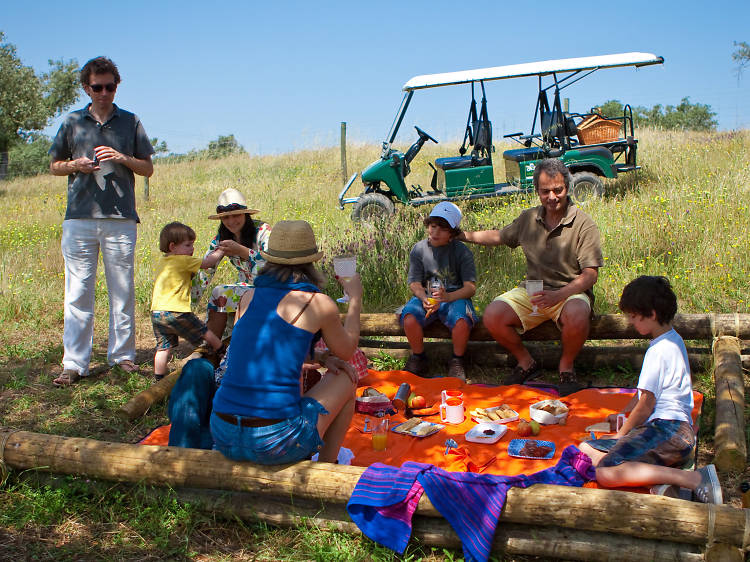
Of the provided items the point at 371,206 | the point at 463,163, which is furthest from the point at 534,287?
the point at 463,163

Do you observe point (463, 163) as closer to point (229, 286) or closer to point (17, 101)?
point (229, 286)

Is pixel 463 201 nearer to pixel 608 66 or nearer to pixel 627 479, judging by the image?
pixel 608 66

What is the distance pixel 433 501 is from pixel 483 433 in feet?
4.22

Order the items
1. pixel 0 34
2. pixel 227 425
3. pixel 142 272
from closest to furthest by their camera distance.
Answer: pixel 227 425
pixel 142 272
pixel 0 34

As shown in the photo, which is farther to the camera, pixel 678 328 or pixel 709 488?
pixel 678 328

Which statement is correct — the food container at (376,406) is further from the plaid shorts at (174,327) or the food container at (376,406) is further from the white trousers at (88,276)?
the white trousers at (88,276)

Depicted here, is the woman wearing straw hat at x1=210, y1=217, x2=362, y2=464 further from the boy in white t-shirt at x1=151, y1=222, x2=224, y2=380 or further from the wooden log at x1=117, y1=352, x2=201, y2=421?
the boy in white t-shirt at x1=151, y1=222, x2=224, y2=380

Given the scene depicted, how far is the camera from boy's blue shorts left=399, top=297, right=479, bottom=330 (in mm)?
5160

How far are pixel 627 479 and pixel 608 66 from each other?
8.27 meters

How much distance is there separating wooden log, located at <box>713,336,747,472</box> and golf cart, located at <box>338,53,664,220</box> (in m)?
5.84

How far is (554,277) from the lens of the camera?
197 inches

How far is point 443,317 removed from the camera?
5238mm

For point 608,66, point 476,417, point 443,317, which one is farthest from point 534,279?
point 608,66

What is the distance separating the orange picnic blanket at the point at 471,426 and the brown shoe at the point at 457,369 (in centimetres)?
12
